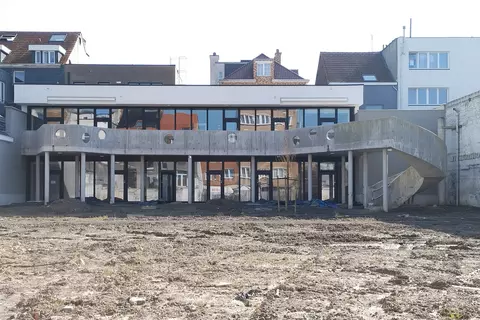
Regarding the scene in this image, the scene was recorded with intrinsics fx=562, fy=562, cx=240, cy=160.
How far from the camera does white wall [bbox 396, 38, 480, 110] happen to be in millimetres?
39906

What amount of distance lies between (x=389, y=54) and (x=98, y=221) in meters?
28.7

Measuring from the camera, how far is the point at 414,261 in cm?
1105

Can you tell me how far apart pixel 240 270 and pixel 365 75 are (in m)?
33.3

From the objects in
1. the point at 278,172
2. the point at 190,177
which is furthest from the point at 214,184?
the point at 278,172

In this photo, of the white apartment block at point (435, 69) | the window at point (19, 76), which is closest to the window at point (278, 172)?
the white apartment block at point (435, 69)

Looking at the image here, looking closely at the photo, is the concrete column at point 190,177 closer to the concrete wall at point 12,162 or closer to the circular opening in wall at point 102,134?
the circular opening in wall at point 102,134

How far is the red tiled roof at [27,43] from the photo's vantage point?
41.3 m

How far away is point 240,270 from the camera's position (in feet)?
32.6

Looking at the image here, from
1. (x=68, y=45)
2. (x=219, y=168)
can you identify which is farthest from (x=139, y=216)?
(x=68, y=45)

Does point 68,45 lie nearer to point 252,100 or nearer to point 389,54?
point 252,100

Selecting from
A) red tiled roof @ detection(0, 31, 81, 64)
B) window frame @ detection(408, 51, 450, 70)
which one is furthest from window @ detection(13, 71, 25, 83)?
window frame @ detection(408, 51, 450, 70)

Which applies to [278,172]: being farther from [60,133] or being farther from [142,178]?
[60,133]

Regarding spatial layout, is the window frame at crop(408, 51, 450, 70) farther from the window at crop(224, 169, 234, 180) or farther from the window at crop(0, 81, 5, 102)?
the window at crop(0, 81, 5, 102)

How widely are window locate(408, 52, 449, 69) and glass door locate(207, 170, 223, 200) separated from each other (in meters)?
16.8
